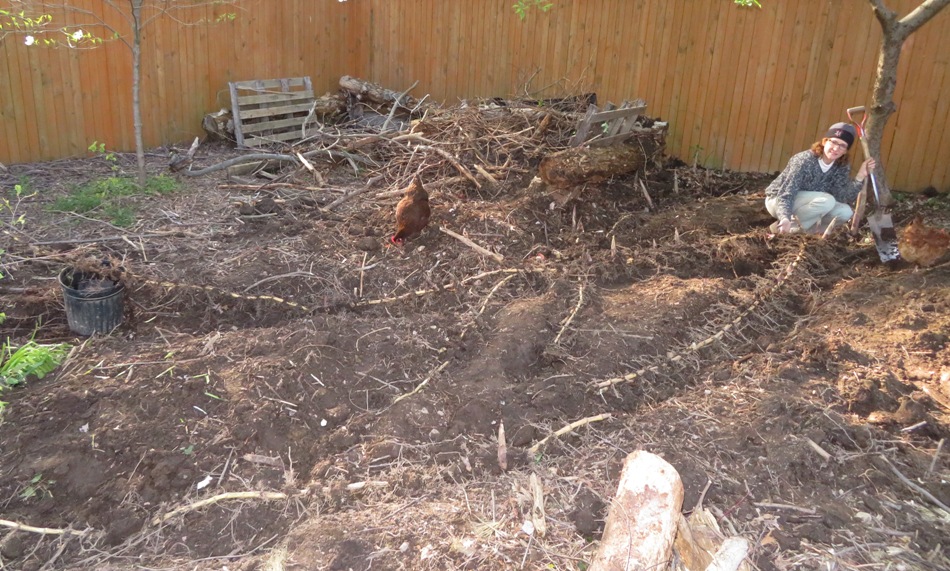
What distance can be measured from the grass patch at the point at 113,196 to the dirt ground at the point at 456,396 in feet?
0.64

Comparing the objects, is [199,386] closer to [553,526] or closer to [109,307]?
[109,307]

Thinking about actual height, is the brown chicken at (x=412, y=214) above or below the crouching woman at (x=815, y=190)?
below

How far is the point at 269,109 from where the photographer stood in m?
8.81

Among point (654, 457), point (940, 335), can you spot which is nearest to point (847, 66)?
point (940, 335)

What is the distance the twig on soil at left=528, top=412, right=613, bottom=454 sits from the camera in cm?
324

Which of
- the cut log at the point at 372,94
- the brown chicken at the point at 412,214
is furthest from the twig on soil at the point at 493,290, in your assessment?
the cut log at the point at 372,94

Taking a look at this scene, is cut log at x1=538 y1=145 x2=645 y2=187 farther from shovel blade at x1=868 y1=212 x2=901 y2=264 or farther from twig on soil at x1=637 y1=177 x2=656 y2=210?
shovel blade at x1=868 y1=212 x2=901 y2=264

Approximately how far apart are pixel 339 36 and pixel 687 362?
8.74 m

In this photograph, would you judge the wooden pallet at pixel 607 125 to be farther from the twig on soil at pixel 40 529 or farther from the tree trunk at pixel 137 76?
the twig on soil at pixel 40 529

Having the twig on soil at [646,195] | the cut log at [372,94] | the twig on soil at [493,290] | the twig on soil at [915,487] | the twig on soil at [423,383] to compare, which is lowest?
the twig on soil at [423,383]

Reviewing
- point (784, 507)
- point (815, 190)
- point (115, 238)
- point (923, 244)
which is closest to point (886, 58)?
point (815, 190)

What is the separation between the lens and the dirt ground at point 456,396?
2.73 metres

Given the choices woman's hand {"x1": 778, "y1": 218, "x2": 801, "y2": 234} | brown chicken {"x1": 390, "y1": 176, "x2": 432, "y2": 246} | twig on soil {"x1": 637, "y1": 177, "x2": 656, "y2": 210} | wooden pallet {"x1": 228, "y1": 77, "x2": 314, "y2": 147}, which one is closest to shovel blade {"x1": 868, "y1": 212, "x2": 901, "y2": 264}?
woman's hand {"x1": 778, "y1": 218, "x2": 801, "y2": 234}

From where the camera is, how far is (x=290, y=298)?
467cm
